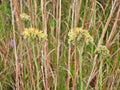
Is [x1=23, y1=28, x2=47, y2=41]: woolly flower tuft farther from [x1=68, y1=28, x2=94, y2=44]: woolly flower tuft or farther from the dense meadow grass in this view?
the dense meadow grass

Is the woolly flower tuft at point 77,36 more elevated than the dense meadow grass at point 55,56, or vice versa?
the woolly flower tuft at point 77,36

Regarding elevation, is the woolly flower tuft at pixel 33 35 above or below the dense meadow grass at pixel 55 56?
above

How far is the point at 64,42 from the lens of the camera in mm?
1406

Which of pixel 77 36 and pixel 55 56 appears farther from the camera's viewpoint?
pixel 55 56

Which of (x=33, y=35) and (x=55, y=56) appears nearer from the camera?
(x=33, y=35)

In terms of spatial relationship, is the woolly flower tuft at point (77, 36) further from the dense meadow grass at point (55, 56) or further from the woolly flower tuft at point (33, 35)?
the dense meadow grass at point (55, 56)

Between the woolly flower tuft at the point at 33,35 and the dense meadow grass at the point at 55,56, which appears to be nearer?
the woolly flower tuft at the point at 33,35

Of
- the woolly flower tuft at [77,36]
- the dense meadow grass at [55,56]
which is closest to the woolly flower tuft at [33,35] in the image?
the woolly flower tuft at [77,36]

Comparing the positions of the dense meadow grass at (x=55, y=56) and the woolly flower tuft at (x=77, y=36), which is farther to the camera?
the dense meadow grass at (x=55, y=56)

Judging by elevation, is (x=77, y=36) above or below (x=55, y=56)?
above

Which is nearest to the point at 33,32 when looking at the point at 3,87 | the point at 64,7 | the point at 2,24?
the point at 3,87

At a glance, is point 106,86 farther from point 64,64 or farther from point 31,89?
point 31,89

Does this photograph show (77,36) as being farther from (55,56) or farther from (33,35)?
(55,56)

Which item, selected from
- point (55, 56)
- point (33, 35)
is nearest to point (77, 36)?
point (33, 35)
